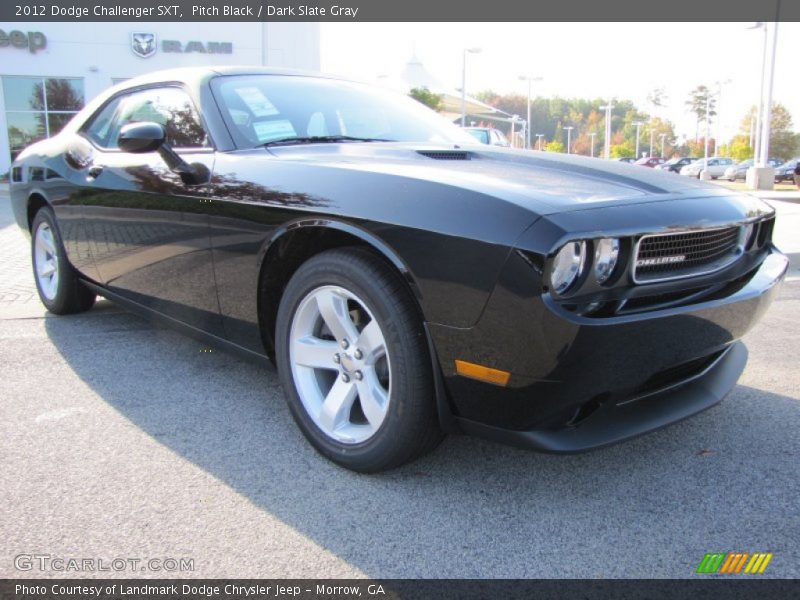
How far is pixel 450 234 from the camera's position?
1969 millimetres

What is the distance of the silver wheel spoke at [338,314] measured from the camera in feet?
7.77

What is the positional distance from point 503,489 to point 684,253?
95 centimetres

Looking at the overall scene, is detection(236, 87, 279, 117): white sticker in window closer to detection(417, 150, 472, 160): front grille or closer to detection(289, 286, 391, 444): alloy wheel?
detection(417, 150, 472, 160): front grille

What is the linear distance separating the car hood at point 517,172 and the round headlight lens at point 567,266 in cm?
11

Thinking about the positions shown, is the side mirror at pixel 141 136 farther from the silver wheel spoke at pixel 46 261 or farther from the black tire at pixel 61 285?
the silver wheel spoke at pixel 46 261

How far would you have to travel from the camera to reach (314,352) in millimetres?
2475

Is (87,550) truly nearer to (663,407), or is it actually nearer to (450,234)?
(450,234)

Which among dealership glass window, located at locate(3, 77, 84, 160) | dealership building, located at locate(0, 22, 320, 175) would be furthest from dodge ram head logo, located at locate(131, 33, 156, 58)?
dealership glass window, located at locate(3, 77, 84, 160)

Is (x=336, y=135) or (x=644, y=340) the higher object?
(x=336, y=135)

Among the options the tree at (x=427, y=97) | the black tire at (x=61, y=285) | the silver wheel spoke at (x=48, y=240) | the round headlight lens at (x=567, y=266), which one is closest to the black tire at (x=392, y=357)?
the round headlight lens at (x=567, y=266)

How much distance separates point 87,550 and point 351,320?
1.05m

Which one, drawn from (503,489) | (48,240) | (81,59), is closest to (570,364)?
(503,489)

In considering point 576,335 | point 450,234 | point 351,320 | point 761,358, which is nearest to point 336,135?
point 351,320

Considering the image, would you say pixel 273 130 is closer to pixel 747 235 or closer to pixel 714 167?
pixel 747 235
